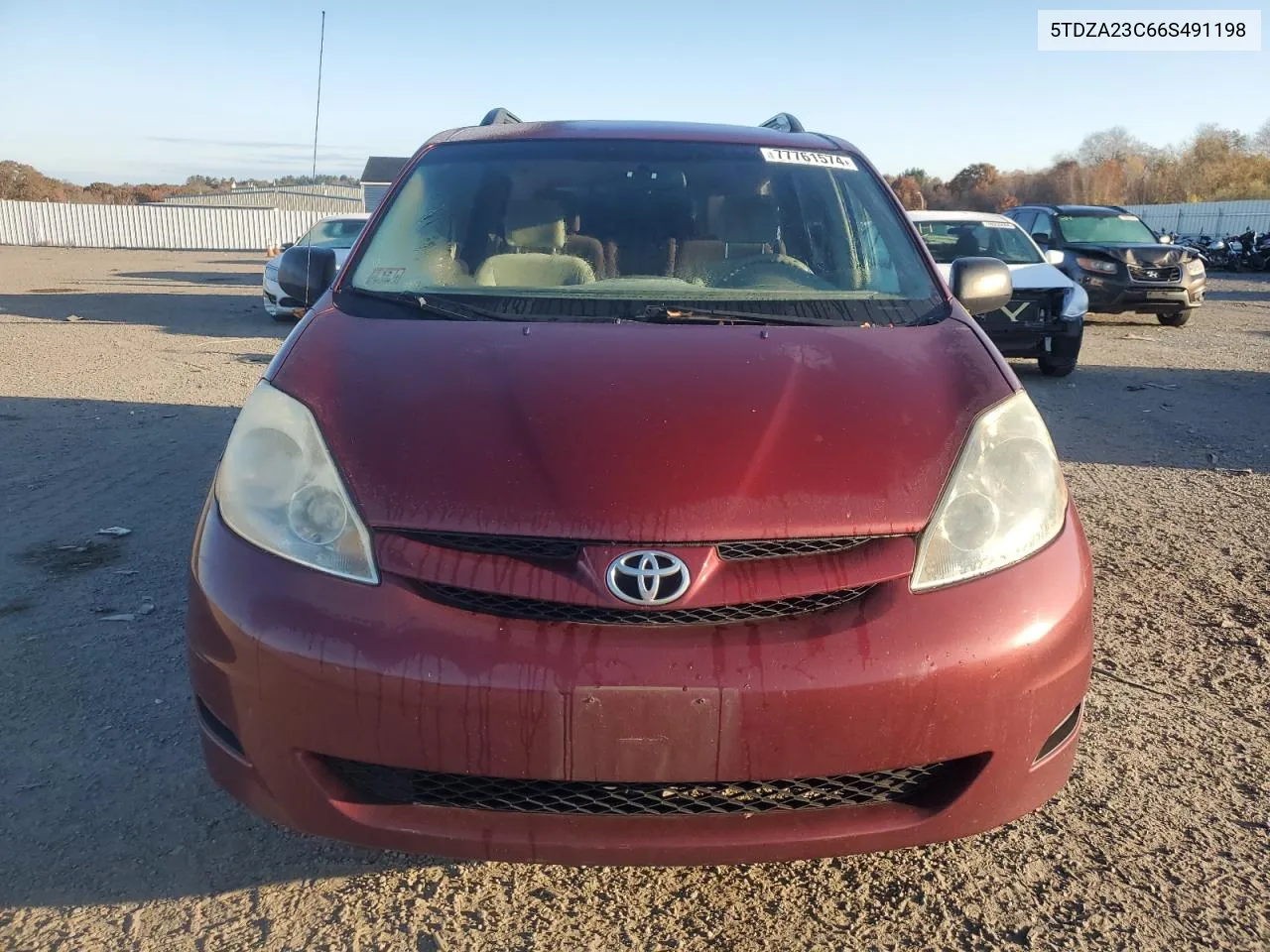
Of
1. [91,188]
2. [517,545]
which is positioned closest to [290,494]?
[517,545]

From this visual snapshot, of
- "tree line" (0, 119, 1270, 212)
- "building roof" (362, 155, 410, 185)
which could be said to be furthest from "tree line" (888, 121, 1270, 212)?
"building roof" (362, 155, 410, 185)

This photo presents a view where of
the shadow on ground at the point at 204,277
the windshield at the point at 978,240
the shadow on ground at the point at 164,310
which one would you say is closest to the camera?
the windshield at the point at 978,240

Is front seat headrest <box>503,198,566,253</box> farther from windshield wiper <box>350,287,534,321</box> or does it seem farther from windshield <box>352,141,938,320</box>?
windshield wiper <box>350,287,534,321</box>

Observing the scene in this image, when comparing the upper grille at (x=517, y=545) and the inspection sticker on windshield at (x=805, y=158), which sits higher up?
the inspection sticker on windshield at (x=805, y=158)

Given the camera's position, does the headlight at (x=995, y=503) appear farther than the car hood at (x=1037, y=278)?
No

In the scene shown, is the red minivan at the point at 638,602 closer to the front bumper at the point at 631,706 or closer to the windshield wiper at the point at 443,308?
the front bumper at the point at 631,706

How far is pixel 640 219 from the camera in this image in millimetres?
3172

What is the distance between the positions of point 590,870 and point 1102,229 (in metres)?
14.5

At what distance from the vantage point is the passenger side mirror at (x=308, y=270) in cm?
323

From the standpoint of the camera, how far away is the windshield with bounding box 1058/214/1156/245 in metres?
14.0

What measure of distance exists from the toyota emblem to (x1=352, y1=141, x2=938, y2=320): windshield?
1.32 meters

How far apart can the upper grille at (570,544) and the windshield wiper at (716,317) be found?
85 cm

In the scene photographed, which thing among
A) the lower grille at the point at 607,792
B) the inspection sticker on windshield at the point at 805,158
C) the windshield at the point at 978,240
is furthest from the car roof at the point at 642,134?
the windshield at the point at 978,240

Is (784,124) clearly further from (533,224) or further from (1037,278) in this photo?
(1037,278)
